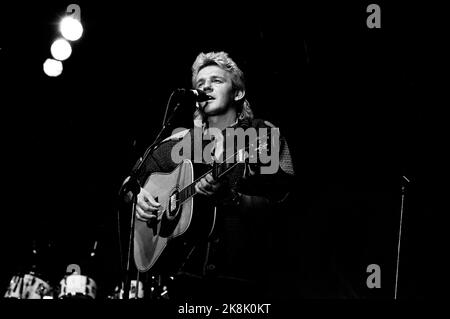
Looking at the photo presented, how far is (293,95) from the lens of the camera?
393cm

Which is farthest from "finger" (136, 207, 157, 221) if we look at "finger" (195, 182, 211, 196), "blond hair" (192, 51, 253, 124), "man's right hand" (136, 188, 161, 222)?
"blond hair" (192, 51, 253, 124)

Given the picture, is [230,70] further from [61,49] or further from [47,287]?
[47,287]

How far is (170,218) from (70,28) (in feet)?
7.07

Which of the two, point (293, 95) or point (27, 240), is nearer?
point (293, 95)

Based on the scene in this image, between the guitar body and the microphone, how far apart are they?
37 centimetres

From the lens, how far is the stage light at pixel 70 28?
4.30 meters

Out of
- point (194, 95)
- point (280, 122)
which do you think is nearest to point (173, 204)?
point (194, 95)

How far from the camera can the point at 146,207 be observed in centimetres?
318

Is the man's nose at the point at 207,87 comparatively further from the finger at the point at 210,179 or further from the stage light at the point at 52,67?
the stage light at the point at 52,67

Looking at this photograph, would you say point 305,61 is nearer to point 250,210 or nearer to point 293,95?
point 293,95

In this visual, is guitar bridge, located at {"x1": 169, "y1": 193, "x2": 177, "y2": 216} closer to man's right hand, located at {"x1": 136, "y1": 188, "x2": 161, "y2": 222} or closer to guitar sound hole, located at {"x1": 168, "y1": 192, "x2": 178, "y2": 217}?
guitar sound hole, located at {"x1": 168, "y1": 192, "x2": 178, "y2": 217}

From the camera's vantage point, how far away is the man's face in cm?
316
